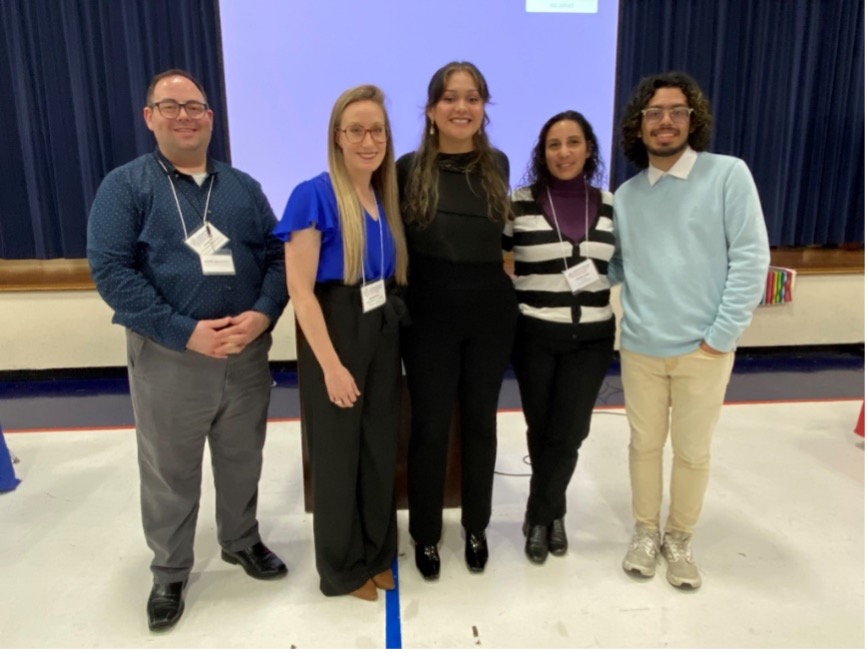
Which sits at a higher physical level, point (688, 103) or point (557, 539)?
point (688, 103)

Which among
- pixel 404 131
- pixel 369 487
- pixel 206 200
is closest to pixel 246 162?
pixel 404 131

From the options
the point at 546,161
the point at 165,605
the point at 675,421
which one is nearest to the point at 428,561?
the point at 165,605

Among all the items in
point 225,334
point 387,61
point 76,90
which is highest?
point 387,61

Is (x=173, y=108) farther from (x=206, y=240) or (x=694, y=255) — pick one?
(x=694, y=255)

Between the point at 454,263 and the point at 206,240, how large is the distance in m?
0.70

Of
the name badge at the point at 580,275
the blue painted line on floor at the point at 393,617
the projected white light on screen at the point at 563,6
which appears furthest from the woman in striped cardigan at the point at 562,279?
the projected white light on screen at the point at 563,6

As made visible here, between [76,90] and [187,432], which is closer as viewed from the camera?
[187,432]

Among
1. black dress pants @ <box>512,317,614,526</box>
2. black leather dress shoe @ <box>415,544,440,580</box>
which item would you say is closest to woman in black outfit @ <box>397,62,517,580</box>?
black dress pants @ <box>512,317,614,526</box>

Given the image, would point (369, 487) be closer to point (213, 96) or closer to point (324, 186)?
point (324, 186)

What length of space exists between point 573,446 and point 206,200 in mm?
1391

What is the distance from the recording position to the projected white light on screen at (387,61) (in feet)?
12.2

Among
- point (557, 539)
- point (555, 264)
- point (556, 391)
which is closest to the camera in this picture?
point (555, 264)

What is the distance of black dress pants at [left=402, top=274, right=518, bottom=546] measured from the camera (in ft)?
5.75

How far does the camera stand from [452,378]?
5.97 feet
